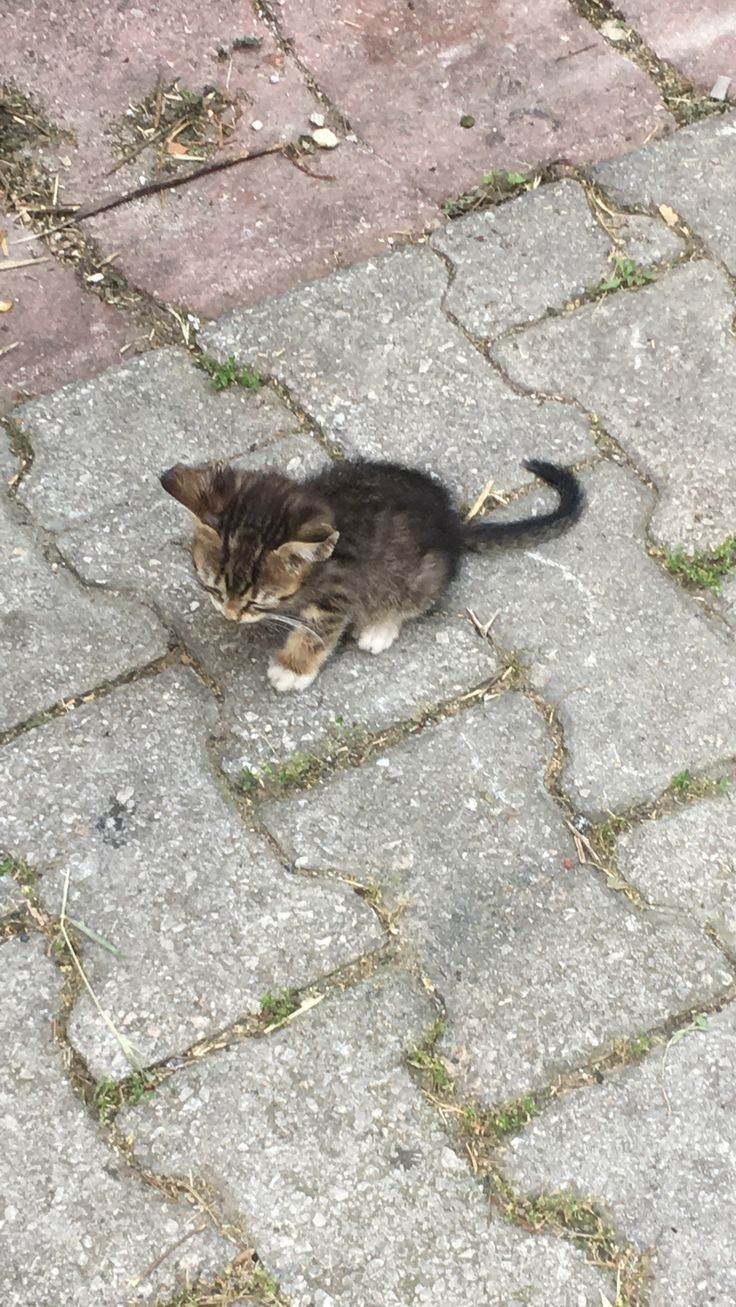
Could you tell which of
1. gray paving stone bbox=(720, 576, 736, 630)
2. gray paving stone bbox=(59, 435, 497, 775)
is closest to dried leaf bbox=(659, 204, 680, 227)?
gray paving stone bbox=(720, 576, 736, 630)

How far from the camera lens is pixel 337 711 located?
3131 millimetres

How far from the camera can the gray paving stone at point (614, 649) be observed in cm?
312

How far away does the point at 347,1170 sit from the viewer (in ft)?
8.30

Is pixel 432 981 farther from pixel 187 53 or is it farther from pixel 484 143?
pixel 187 53

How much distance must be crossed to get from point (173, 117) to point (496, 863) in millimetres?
2626

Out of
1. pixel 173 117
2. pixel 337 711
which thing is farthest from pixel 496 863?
pixel 173 117

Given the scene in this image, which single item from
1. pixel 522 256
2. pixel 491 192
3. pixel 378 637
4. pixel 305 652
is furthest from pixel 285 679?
pixel 491 192

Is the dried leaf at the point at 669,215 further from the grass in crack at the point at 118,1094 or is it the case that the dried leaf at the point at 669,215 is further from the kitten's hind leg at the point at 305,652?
the grass in crack at the point at 118,1094

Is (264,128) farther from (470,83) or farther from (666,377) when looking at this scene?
(666,377)

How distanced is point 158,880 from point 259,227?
83.0 inches

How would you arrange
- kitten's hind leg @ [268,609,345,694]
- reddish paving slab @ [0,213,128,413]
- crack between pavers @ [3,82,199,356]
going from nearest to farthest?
1. kitten's hind leg @ [268,609,345,694]
2. reddish paving slab @ [0,213,128,413]
3. crack between pavers @ [3,82,199,356]

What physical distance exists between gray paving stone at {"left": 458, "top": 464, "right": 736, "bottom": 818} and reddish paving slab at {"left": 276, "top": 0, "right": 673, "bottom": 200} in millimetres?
1353

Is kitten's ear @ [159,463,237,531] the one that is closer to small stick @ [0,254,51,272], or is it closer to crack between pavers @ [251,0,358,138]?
small stick @ [0,254,51,272]

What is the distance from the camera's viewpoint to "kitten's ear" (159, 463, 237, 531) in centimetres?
279
